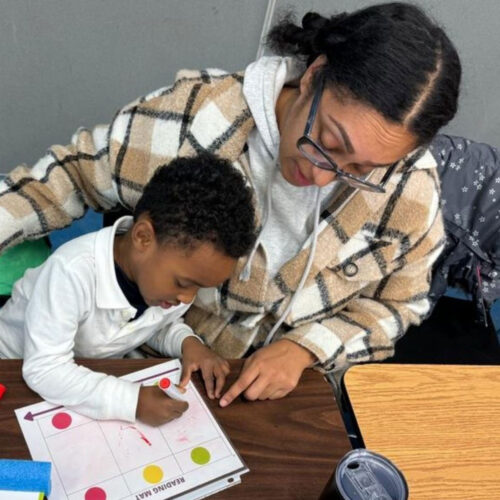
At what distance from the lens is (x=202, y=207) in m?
0.82

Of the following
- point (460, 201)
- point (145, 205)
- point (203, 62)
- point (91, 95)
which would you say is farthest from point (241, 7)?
point (145, 205)

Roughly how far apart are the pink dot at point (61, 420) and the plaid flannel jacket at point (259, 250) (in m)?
0.38

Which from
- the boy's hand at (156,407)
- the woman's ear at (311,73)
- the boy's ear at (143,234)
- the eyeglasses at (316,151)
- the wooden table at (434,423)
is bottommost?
the wooden table at (434,423)

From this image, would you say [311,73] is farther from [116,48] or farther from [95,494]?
[116,48]

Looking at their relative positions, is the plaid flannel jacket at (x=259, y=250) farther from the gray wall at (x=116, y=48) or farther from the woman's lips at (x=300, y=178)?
the gray wall at (x=116, y=48)

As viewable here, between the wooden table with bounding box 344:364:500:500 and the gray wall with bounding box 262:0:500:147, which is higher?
the gray wall with bounding box 262:0:500:147

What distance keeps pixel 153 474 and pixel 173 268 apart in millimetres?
292

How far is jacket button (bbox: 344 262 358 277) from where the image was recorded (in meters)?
1.13

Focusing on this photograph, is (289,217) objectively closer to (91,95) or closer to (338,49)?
(338,49)

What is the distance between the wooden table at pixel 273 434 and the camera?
0.76m

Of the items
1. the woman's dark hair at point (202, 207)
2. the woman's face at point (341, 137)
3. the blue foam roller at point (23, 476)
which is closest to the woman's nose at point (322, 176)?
the woman's face at point (341, 137)

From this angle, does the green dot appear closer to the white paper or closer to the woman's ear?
the white paper

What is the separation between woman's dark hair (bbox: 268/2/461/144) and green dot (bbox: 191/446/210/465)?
0.56 metres

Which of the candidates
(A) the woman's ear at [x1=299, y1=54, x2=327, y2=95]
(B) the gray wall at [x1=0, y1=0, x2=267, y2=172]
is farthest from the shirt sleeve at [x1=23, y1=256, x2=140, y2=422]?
(B) the gray wall at [x1=0, y1=0, x2=267, y2=172]
